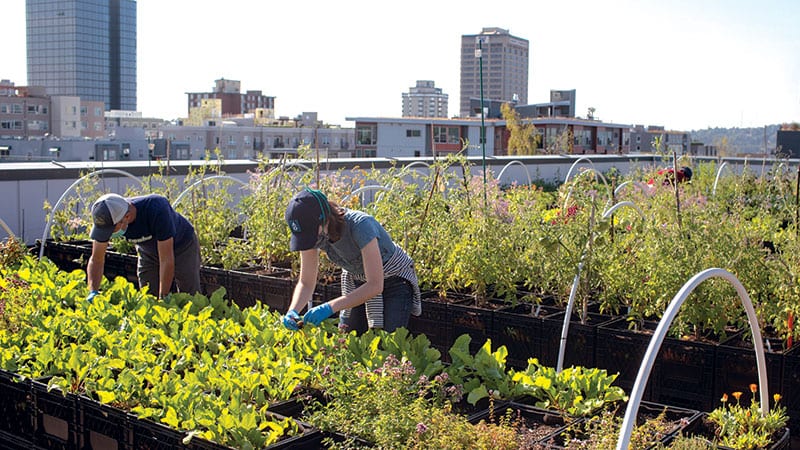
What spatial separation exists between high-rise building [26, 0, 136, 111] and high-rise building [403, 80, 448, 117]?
55.3 m

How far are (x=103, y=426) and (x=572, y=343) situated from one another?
94.1 inches

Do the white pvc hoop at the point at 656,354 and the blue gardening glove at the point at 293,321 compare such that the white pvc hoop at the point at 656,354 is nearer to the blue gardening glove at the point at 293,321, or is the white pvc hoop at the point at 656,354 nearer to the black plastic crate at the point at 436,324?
the blue gardening glove at the point at 293,321

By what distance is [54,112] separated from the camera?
8788 centimetres

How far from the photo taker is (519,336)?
4.60 m

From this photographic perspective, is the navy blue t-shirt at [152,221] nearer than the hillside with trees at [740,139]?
Yes

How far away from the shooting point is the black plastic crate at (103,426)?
3088mm

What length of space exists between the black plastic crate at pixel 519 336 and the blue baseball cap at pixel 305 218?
1520 millimetres

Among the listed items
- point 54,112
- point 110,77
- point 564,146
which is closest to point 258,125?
point 54,112

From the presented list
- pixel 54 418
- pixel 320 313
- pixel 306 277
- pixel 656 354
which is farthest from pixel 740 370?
pixel 54 418

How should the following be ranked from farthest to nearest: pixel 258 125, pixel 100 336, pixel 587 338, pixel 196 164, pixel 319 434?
pixel 258 125, pixel 196 164, pixel 587 338, pixel 100 336, pixel 319 434

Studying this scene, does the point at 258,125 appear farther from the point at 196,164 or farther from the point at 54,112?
the point at 196,164

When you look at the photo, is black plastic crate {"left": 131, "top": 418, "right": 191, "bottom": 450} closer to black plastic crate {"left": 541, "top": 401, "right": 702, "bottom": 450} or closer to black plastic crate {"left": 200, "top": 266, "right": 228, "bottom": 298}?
black plastic crate {"left": 541, "top": 401, "right": 702, "bottom": 450}

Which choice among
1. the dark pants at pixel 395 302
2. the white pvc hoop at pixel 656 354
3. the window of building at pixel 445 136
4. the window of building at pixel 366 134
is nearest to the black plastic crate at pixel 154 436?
the dark pants at pixel 395 302

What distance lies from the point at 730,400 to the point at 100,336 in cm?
300
